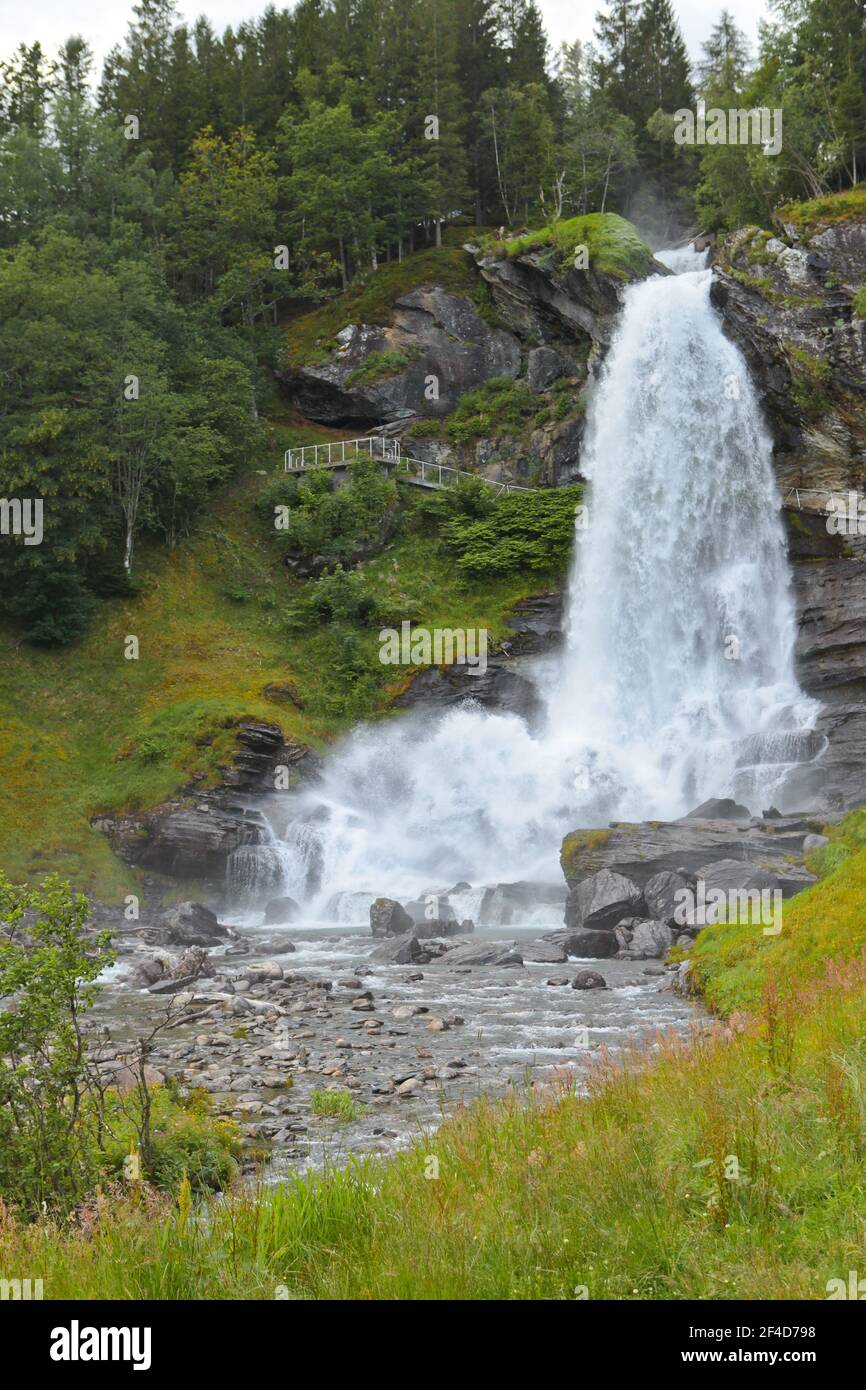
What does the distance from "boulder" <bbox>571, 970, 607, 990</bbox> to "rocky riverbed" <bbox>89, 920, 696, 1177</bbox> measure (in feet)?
0.12

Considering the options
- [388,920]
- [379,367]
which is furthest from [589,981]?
[379,367]

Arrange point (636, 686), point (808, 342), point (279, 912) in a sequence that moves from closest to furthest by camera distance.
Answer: point (279, 912)
point (636, 686)
point (808, 342)

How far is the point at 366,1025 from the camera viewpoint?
14.8 metres

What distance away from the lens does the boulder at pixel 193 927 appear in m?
23.6

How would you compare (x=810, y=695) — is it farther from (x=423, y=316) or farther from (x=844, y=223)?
(x=423, y=316)

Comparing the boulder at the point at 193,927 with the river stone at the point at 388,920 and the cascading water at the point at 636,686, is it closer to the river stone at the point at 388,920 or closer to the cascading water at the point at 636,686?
the river stone at the point at 388,920

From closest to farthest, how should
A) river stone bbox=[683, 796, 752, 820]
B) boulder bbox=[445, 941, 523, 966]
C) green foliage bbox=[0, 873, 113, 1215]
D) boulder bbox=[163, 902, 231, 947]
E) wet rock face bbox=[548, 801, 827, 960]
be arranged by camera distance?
1. green foliage bbox=[0, 873, 113, 1215]
2. boulder bbox=[445, 941, 523, 966]
3. wet rock face bbox=[548, 801, 827, 960]
4. boulder bbox=[163, 902, 231, 947]
5. river stone bbox=[683, 796, 752, 820]

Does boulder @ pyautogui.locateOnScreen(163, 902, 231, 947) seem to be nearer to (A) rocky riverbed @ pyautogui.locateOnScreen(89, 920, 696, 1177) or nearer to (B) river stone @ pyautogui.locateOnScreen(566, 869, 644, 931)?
(A) rocky riverbed @ pyautogui.locateOnScreen(89, 920, 696, 1177)

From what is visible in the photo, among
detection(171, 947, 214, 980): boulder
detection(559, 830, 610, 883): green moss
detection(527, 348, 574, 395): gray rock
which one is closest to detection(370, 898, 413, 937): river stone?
detection(559, 830, 610, 883): green moss

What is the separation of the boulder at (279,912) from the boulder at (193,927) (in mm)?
2827

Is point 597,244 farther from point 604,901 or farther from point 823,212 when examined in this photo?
point 604,901

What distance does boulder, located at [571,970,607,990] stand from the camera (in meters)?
17.2

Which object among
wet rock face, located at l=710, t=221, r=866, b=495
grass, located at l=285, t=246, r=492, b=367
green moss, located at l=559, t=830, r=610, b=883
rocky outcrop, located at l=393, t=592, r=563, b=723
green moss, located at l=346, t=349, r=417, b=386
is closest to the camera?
green moss, located at l=559, t=830, r=610, b=883

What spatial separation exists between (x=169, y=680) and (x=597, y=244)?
26179 millimetres
